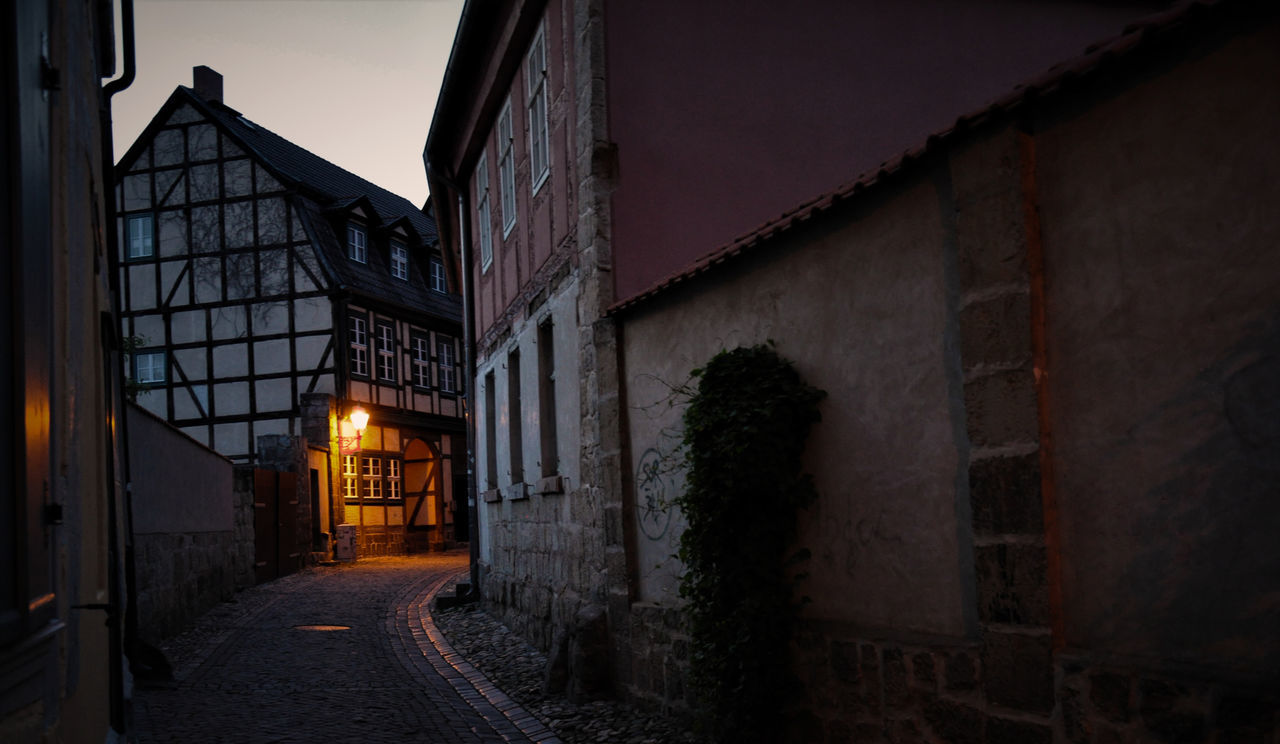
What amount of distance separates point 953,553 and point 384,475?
24229mm

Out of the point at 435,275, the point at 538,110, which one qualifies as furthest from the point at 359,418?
the point at 538,110

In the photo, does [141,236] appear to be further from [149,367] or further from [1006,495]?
Result: [1006,495]

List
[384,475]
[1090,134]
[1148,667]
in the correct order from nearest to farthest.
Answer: [1148,667] < [1090,134] < [384,475]

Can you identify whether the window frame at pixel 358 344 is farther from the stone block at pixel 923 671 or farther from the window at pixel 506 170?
the stone block at pixel 923 671

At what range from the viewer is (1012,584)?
415cm

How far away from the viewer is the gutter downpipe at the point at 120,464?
6113mm

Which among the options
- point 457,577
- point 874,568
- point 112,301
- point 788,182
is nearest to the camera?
point 874,568

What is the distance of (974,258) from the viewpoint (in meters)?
4.32

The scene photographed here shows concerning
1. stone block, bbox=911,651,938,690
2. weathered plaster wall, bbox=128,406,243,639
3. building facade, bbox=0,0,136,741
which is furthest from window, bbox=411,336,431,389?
stone block, bbox=911,651,938,690

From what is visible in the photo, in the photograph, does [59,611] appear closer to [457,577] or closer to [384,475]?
[457,577]

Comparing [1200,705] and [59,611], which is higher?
[59,611]

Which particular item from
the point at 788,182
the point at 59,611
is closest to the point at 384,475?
the point at 788,182

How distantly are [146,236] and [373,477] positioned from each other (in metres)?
7.49

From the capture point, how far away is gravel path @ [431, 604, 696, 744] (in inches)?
266
